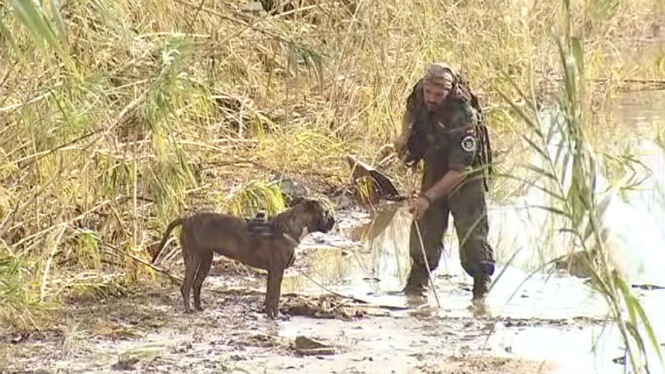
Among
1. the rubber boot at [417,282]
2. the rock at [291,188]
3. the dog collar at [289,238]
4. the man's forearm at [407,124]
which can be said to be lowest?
the rubber boot at [417,282]

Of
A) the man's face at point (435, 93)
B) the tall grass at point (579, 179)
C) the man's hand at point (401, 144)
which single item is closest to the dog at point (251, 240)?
the man's hand at point (401, 144)

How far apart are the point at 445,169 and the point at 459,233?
0.37m

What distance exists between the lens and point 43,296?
6117 mm

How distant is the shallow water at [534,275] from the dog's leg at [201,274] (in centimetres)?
89

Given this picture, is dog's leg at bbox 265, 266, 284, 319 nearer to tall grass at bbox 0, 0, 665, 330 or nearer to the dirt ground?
the dirt ground

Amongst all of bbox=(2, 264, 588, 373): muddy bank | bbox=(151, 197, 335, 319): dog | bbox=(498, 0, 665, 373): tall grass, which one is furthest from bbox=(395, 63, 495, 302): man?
bbox=(498, 0, 665, 373): tall grass

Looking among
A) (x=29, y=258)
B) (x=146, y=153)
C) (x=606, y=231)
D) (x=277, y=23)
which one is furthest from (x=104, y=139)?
(x=606, y=231)

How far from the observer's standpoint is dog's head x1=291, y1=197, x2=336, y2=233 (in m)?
6.32

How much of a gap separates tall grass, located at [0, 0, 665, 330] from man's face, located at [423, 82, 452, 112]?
0.33 meters

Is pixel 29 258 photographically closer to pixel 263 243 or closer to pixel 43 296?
pixel 43 296

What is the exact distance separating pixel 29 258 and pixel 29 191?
1.78ft

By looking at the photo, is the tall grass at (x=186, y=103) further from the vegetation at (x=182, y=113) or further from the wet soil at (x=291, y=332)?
the wet soil at (x=291, y=332)

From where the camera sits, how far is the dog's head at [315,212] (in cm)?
632

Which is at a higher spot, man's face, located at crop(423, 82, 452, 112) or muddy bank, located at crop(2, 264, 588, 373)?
man's face, located at crop(423, 82, 452, 112)
